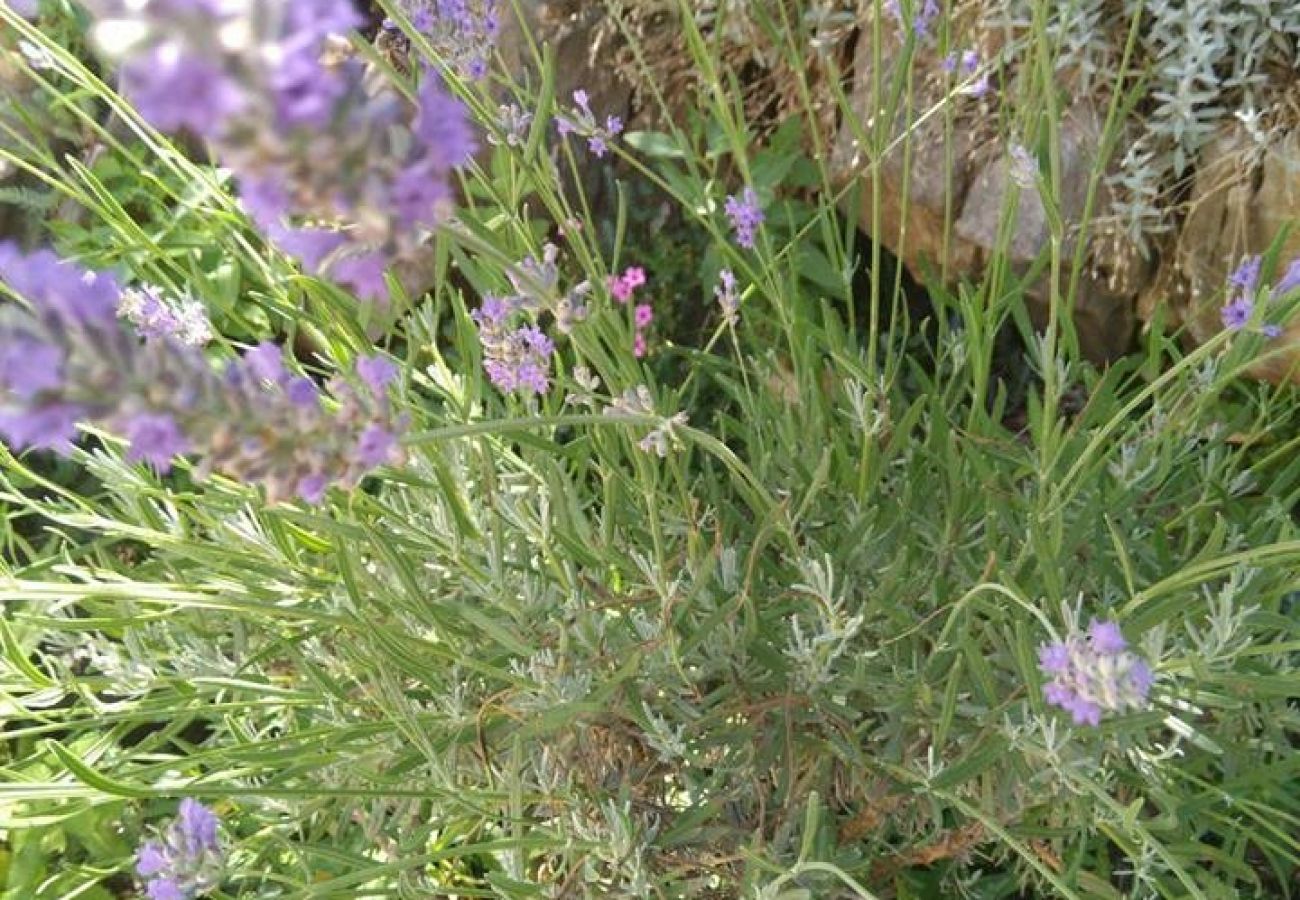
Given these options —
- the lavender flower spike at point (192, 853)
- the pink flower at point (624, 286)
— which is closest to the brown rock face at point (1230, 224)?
the pink flower at point (624, 286)

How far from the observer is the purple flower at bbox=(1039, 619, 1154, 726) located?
0.80 meters

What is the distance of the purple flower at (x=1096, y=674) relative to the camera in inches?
31.6

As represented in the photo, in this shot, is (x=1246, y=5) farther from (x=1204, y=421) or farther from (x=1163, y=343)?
(x=1163, y=343)

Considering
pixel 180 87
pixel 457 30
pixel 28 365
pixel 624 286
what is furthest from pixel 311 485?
pixel 624 286

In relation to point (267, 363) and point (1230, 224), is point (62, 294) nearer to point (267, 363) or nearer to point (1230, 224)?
point (267, 363)

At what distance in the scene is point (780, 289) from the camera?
4.81ft

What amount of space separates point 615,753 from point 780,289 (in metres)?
0.53

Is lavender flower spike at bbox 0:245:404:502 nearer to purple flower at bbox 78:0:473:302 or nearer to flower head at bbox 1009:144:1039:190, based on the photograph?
purple flower at bbox 78:0:473:302

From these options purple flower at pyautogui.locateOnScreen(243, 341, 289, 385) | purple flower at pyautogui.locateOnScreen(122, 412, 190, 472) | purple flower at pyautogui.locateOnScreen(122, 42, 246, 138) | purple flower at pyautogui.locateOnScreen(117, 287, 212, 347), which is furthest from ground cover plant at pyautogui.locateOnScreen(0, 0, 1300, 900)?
purple flower at pyautogui.locateOnScreen(122, 42, 246, 138)

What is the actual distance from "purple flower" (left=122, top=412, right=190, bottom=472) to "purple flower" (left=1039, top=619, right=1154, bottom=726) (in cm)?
52

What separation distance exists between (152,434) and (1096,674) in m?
0.54

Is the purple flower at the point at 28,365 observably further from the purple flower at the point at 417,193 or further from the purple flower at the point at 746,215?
the purple flower at the point at 746,215

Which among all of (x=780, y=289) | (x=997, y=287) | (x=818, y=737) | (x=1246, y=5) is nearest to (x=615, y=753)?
(x=818, y=737)

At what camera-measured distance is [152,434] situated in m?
0.61
